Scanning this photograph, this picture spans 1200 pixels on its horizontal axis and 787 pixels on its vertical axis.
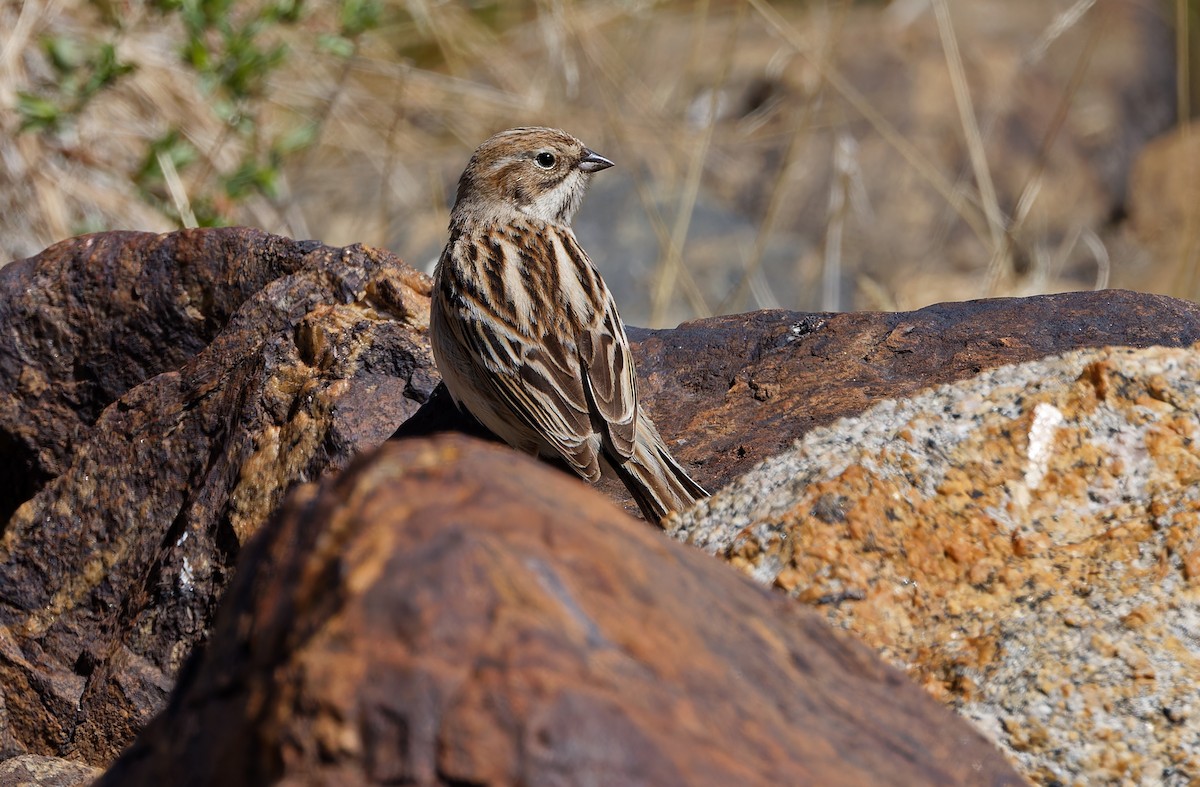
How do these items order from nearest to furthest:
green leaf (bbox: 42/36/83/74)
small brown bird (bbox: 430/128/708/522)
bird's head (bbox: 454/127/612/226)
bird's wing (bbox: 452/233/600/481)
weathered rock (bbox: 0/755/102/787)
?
weathered rock (bbox: 0/755/102/787) → small brown bird (bbox: 430/128/708/522) → bird's wing (bbox: 452/233/600/481) → bird's head (bbox: 454/127/612/226) → green leaf (bbox: 42/36/83/74)

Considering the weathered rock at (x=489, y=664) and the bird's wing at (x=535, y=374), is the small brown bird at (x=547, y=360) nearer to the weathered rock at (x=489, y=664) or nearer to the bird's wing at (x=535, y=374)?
the bird's wing at (x=535, y=374)

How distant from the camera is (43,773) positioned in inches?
130

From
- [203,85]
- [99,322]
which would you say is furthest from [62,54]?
[99,322]

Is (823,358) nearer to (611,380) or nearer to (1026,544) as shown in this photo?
(611,380)

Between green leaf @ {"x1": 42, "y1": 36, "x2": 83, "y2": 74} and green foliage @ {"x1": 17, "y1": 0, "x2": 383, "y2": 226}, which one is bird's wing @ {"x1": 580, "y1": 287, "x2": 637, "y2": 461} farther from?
green leaf @ {"x1": 42, "y1": 36, "x2": 83, "y2": 74}

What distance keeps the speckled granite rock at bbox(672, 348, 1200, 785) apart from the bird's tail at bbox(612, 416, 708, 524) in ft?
2.71

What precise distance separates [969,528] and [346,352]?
2.16 meters

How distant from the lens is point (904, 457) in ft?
10.0

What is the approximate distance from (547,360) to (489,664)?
2.92 metres

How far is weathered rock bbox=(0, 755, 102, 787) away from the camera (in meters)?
3.23

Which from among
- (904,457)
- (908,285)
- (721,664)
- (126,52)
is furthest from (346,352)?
(908,285)

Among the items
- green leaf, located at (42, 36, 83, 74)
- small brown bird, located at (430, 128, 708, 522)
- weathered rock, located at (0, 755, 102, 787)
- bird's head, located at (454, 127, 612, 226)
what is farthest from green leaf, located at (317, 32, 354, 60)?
weathered rock, located at (0, 755, 102, 787)

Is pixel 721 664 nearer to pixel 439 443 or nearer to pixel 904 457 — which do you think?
pixel 439 443

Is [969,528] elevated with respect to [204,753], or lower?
elevated
